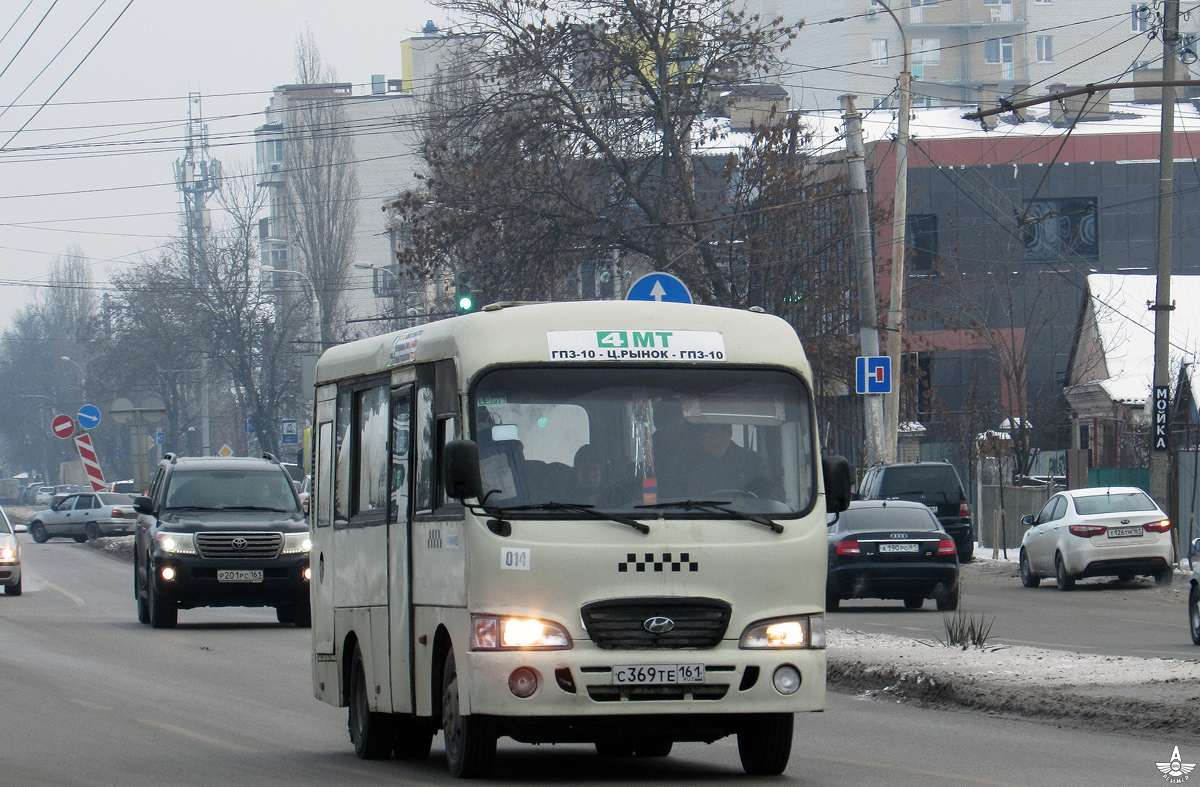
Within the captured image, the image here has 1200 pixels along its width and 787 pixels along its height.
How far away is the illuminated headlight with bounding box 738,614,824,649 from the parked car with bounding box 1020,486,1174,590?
1919 cm

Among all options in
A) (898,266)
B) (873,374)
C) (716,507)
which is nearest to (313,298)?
(898,266)

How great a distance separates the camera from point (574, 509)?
8.92 meters

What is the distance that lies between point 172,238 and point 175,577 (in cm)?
5690

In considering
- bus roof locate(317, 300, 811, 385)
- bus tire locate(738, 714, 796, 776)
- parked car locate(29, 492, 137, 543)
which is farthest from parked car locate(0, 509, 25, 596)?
parked car locate(29, 492, 137, 543)

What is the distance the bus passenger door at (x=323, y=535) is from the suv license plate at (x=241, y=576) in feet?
31.1

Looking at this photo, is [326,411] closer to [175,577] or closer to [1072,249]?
[175,577]

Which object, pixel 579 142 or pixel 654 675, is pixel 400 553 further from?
pixel 579 142

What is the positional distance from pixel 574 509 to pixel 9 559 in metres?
21.3

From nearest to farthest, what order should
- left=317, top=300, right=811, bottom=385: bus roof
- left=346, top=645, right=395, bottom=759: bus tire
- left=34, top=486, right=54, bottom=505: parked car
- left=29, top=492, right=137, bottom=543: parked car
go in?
left=317, top=300, right=811, bottom=385: bus roof → left=346, top=645, right=395, bottom=759: bus tire → left=29, top=492, right=137, bottom=543: parked car → left=34, top=486, right=54, bottom=505: parked car

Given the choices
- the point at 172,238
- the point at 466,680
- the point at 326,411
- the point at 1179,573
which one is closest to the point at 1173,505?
the point at 1179,573

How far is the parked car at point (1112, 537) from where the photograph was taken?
2733 centimetres

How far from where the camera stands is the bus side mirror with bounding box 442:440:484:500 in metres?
8.58

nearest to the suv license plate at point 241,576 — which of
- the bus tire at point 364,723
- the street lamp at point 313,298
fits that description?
Result: the bus tire at point 364,723

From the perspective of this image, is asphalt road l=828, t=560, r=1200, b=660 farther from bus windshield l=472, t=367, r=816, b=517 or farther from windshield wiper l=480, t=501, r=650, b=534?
windshield wiper l=480, t=501, r=650, b=534
